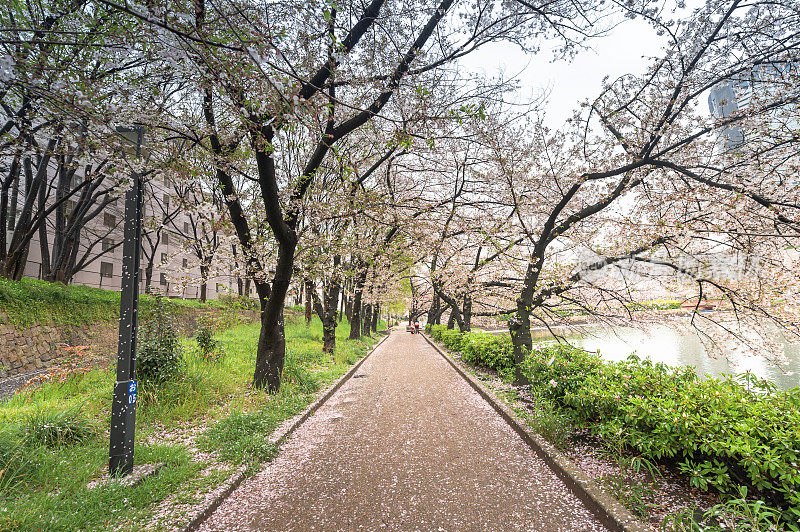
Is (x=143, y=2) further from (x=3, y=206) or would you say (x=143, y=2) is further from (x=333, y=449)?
(x=3, y=206)

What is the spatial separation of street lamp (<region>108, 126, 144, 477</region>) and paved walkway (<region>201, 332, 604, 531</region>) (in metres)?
1.29

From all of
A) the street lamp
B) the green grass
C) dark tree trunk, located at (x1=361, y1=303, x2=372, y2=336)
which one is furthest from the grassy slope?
dark tree trunk, located at (x1=361, y1=303, x2=372, y2=336)

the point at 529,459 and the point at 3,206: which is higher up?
the point at 3,206

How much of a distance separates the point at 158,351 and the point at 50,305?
24.3 feet

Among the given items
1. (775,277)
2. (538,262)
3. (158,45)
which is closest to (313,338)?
(538,262)

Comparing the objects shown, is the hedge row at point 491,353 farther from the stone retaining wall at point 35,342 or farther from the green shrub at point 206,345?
the stone retaining wall at point 35,342

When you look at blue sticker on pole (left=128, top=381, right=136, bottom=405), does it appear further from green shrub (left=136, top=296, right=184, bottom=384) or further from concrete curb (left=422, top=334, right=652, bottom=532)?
concrete curb (left=422, top=334, right=652, bottom=532)

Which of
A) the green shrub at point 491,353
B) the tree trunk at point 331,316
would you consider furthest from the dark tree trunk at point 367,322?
the green shrub at point 491,353

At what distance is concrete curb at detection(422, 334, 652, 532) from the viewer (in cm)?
267

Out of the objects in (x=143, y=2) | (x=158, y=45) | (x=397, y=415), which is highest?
(x=143, y=2)

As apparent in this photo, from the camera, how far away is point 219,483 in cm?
334

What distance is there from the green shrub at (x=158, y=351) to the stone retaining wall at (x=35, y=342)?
4.26 meters

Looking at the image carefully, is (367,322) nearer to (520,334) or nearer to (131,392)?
(520,334)

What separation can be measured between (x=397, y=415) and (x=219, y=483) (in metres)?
3.29
